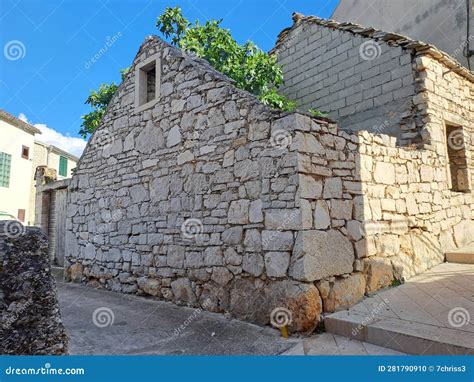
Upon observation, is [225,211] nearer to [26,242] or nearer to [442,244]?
[26,242]

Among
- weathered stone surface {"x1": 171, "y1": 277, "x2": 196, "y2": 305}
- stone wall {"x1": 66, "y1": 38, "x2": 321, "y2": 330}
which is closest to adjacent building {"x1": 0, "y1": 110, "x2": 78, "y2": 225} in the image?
stone wall {"x1": 66, "y1": 38, "x2": 321, "y2": 330}

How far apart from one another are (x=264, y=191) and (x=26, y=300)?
275 cm

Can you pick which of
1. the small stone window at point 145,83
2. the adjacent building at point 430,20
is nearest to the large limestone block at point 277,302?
the small stone window at point 145,83

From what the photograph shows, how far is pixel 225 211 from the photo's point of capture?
4195mm

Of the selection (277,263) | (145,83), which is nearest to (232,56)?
(145,83)

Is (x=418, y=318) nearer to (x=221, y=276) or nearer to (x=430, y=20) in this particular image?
(x=221, y=276)

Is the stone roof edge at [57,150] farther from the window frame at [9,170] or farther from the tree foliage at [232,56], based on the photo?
the tree foliage at [232,56]

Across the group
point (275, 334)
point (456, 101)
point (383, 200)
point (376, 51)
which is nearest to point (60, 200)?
point (275, 334)

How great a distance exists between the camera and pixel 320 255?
3496 millimetres

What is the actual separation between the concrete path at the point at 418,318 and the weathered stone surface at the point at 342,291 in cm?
9

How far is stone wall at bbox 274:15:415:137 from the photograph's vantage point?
5.73 m

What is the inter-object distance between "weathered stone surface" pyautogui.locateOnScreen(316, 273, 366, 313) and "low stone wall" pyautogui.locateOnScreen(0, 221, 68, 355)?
2661mm

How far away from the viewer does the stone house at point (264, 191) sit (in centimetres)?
360

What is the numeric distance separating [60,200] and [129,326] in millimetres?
5183
